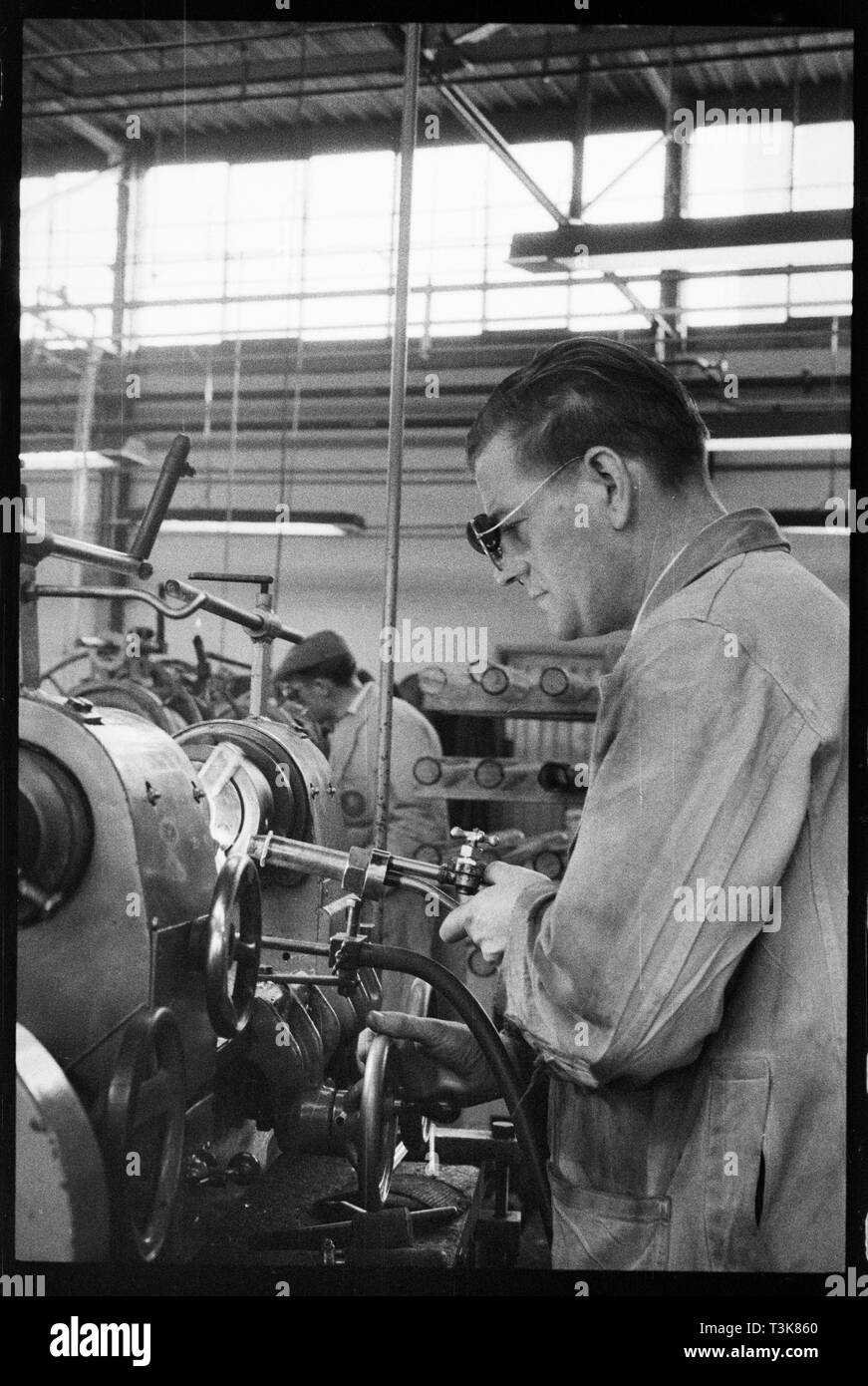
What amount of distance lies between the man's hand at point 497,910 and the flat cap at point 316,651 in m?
0.40

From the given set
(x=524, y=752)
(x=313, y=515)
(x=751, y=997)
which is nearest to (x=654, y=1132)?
(x=751, y=997)

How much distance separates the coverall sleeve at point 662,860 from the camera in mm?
1248

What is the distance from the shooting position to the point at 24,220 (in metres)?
1.53

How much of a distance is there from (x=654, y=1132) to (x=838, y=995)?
0.87 feet

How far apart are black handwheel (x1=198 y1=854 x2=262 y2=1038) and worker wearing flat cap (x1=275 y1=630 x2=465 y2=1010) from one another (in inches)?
7.3

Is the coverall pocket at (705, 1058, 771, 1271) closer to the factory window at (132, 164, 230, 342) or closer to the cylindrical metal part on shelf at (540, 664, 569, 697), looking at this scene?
the cylindrical metal part on shelf at (540, 664, 569, 697)

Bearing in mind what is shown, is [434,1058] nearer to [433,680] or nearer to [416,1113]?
[416,1113]

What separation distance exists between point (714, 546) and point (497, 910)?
18.9 inches

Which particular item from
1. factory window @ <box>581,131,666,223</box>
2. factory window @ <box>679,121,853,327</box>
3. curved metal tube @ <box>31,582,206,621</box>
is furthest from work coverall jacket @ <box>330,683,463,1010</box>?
factory window @ <box>581,131,666,223</box>

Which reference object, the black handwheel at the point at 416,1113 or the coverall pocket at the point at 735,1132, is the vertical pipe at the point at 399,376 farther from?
the coverall pocket at the point at 735,1132

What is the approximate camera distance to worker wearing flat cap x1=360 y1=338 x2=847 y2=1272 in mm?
1267
